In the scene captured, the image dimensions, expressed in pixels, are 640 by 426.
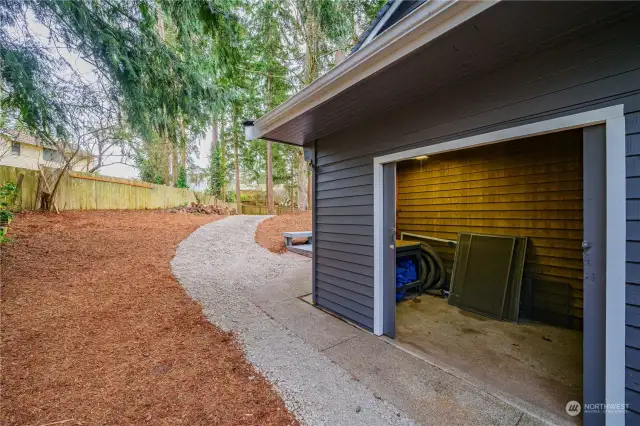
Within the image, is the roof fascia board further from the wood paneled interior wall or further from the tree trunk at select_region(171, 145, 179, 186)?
the tree trunk at select_region(171, 145, 179, 186)

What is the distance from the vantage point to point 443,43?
5.21 ft

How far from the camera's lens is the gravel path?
1.73 metres

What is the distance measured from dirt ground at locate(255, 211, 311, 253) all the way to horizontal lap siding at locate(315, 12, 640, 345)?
3.55 meters

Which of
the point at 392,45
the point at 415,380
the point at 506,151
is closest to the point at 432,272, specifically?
the point at 506,151

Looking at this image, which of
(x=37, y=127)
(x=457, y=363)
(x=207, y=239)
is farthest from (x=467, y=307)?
(x=207, y=239)

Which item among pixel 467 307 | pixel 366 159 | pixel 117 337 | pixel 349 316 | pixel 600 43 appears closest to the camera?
pixel 600 43

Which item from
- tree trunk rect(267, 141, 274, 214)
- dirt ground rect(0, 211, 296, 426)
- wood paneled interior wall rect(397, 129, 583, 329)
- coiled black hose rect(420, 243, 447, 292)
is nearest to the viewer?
dirt ground rect(0, 211, 296, 426)

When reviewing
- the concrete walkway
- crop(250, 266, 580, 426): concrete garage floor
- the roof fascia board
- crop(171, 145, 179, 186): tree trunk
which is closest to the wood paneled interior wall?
crop(250, 266, 580, 426): concrete garage floor

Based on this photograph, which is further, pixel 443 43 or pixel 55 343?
pixel 55 343

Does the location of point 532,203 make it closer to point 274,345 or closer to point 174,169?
point 274,345

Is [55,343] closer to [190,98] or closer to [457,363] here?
[190,98]

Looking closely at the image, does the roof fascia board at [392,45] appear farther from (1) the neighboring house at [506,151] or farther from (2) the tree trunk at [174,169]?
(2) the tree trunk at [174,169]

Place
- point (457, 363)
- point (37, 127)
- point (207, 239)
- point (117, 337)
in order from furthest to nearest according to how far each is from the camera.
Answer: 1. point (207, 239)
2. point (37, 127)
3. point (117, 337)
4. point (457, 363)

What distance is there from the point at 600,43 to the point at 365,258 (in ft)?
7.74
